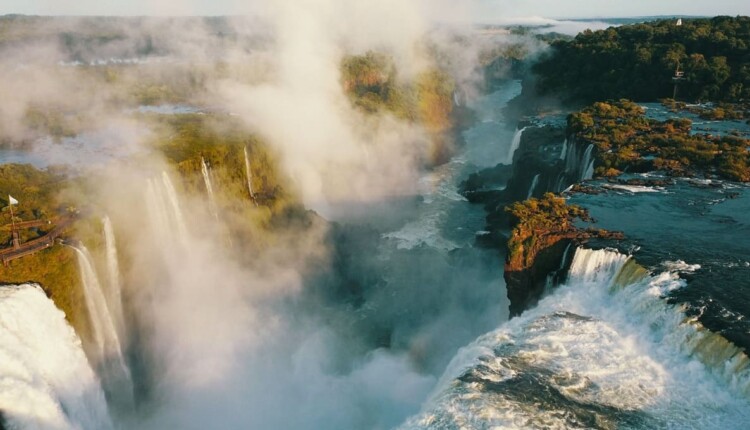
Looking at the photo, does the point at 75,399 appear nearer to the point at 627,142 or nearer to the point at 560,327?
the point at 560,327

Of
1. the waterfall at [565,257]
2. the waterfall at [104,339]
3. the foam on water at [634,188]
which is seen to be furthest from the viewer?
the foam on water at [634,188]

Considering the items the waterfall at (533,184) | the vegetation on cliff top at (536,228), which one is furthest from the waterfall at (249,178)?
the vegetation on cliff top at (536,228)

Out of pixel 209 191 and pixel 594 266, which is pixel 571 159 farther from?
pixel 209 191

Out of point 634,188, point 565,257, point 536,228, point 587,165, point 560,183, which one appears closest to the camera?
point 565,257

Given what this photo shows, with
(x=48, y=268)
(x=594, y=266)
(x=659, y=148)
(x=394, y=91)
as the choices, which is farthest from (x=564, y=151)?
(x=48, y=268)

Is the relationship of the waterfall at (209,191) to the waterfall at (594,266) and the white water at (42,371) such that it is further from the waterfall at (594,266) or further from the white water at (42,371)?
the waterfall at (594,266)

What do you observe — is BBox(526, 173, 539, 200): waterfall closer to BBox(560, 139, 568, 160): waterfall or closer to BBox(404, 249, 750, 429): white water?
BBox(560, 139, 568, 160): waterfall
